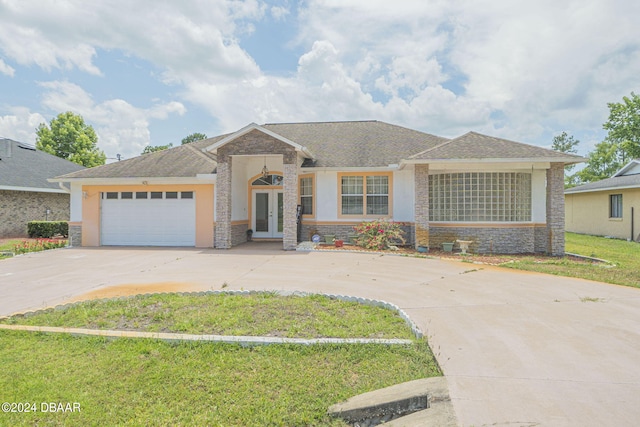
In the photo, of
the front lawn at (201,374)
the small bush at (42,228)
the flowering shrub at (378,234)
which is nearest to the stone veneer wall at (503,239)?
the flowering shrub at (378,234)

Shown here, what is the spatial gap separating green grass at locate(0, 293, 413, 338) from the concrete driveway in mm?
751

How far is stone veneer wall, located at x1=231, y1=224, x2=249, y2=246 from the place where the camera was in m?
15.5

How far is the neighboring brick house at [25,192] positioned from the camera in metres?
20.0

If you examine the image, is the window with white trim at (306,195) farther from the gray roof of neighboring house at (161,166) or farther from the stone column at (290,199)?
the gray roof of neighboring house at (161,166)

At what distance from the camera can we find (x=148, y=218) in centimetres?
1576

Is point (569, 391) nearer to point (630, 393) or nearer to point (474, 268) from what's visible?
point (630, 393)

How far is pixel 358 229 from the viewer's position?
592 inches

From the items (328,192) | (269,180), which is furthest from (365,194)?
(269,180)

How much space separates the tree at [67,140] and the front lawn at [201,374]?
4141 cm

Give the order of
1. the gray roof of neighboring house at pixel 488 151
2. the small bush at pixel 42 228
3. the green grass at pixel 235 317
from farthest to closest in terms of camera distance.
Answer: the small bush at pixel 42 228, the gray roof of neighboring house at pixel 488 151, the green grass at pixel 235 317

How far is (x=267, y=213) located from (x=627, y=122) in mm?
37689

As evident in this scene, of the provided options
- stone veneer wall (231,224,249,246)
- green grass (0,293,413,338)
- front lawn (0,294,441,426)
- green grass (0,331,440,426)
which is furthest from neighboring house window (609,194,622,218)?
green grass (0,331,440,426)

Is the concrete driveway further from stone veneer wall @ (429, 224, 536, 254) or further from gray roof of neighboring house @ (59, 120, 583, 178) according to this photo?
gray roof of neighboring house @ (59, 120, 583, 178)

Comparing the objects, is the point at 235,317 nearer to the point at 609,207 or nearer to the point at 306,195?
the point at 306,195
